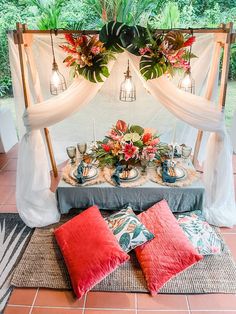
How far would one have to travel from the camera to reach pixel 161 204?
7.43 ft

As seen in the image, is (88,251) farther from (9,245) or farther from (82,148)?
(82,148)

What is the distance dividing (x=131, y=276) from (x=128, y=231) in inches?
12.3

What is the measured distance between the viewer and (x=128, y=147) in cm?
230

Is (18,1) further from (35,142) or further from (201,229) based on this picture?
(201,229)

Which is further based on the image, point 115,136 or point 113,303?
point 115,136

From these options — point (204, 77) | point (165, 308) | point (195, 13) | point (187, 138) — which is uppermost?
point (195, 13)

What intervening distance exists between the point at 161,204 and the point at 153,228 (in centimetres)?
23

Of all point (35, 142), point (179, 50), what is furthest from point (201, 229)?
point (35, 142)

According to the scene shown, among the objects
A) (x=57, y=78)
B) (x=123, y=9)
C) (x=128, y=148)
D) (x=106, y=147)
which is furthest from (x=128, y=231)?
(x=123, y=9)

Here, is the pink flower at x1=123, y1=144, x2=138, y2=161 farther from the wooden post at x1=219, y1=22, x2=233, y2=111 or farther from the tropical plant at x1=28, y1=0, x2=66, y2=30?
the tropical plant at x1=28, y1=0, x2=66, y2=30

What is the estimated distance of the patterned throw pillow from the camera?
202cm

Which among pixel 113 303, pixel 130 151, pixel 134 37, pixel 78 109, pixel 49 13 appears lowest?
pixel 113 303

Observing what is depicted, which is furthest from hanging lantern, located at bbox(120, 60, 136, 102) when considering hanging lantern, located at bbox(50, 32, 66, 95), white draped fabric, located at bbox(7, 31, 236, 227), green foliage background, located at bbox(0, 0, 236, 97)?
green foliage background, located at bbox(0, 0, 236, 97)

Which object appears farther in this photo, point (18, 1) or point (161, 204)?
point (18, 1)
